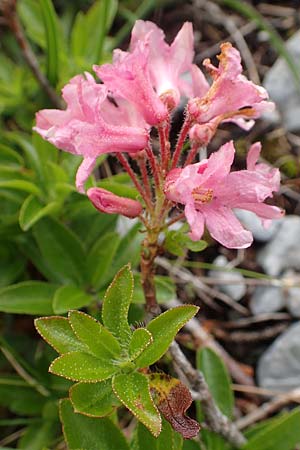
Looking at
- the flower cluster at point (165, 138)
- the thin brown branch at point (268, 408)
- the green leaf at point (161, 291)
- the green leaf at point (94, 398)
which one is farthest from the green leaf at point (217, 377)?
the flower cluster at point (165, 138)

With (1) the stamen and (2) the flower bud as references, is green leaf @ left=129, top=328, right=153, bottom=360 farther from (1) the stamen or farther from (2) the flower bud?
(2) the flower bud

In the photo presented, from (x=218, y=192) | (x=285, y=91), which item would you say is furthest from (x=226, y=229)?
(x=285, y=91)

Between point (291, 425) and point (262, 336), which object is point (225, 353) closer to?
point (262, 336)

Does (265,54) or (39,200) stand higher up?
(39,200)

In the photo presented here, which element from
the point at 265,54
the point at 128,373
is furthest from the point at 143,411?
the point at 265,54

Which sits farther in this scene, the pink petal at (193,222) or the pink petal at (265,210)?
the pink petal at (265,210)

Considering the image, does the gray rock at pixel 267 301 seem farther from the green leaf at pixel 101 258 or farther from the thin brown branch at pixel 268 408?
the green leaf at pixel 101 258

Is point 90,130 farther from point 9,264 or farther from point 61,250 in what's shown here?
point 9,264
